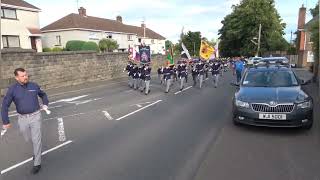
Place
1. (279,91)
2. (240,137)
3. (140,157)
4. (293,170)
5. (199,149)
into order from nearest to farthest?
(293,170) → (140,157) → (199,149) → (240,137) → (279,91)

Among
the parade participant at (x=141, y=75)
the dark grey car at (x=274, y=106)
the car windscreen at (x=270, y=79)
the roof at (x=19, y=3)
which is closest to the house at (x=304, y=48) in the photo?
the parade participant at (x=141, y=75)

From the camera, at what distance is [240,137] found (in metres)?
7.59

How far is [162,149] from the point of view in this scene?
678 cm

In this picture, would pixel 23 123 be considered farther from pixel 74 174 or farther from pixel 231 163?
pixel 231 163

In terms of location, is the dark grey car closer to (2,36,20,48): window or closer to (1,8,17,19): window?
(2,36,20,48): window

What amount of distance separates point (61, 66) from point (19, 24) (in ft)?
61.7

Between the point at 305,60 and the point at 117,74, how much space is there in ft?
109

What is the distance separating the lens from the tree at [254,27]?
215ft

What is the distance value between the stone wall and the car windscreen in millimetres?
11816

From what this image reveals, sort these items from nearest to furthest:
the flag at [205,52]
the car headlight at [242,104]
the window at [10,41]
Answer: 1. the car headlight at [242,104]
2. the flag at [205,52]
3. the window at [10,41]

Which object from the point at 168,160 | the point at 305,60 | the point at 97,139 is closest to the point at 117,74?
the point at 97,139

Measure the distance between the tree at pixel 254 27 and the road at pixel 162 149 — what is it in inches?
2315

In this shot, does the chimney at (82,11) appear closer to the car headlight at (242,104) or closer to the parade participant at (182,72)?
the parade participant at (182,72)

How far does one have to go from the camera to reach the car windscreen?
29.0 ft
